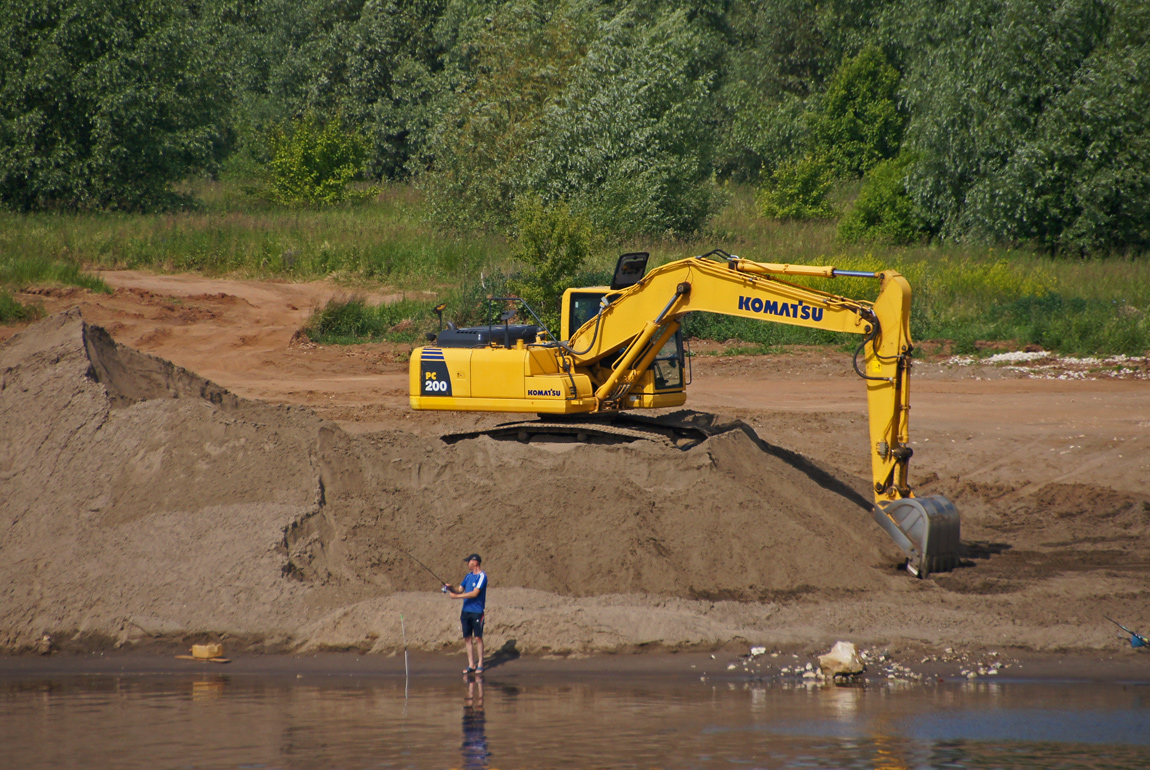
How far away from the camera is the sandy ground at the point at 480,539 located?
10.3m

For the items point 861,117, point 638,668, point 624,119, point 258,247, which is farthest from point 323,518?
point 861,117

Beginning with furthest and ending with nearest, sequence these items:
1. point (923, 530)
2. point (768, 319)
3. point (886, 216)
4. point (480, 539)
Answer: point (886, 216) → point (480, 539) → point (768, 319) → point (923, 530)

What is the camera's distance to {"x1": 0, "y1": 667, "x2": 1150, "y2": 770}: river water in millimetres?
7672

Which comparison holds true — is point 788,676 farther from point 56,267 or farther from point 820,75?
point 820,75

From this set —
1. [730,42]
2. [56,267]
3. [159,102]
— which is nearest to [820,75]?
[730,42]

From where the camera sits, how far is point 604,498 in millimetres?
11992

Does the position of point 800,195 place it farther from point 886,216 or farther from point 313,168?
point 313,168

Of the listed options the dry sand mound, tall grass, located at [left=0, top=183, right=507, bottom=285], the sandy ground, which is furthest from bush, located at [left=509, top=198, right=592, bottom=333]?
the dry sand mound

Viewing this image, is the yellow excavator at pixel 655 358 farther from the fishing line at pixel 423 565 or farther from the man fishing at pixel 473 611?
the man fishing at pixel 473 611

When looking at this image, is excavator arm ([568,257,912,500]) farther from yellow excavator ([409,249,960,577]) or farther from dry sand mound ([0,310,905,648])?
dry sand mound ([0,310,905,648])

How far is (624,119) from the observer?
3044 cm

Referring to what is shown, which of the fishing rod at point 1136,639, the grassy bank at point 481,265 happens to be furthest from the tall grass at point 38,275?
the fishing rod at point 1136,639

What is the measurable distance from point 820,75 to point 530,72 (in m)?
21.5

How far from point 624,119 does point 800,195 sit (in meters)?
10.5
